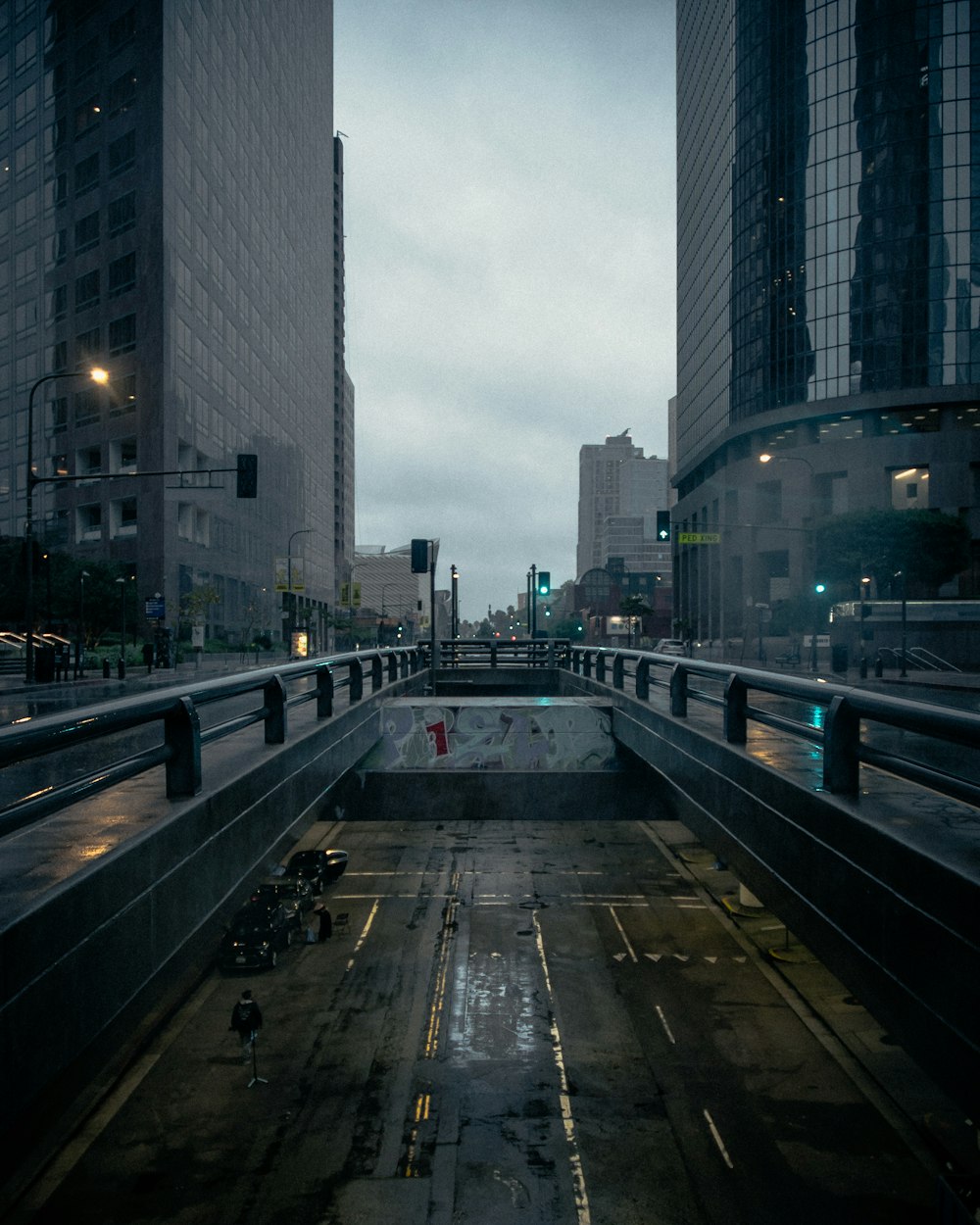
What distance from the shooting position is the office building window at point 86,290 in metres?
71.1

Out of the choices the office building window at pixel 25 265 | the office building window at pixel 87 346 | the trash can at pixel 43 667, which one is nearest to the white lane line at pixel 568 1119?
the trash can at pixel 43 667

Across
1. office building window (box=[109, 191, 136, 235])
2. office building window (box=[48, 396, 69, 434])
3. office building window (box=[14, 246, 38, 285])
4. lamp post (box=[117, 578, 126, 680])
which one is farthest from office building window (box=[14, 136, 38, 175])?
lamp post (box=[117, 578, 126, 680])

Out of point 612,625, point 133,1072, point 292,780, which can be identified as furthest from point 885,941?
point 612,625

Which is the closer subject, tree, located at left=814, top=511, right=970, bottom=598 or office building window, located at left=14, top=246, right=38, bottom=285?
tree, located at left=814, top=511, right=970, bottom=598

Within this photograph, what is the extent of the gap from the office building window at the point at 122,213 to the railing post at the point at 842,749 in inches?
2953

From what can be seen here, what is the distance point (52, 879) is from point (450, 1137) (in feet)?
34.4

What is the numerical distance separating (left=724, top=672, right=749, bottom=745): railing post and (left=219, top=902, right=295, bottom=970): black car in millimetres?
14653

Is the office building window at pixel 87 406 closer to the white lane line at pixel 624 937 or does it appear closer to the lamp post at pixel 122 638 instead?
the lamp post at pixel 122 638

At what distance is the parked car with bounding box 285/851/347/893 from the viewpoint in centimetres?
2475

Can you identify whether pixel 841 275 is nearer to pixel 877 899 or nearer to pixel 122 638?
pixel 122 638

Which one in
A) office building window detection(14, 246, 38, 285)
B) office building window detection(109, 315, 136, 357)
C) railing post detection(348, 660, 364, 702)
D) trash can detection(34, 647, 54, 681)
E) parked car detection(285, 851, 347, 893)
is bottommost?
parked car detection(285, 851, 347, 893)

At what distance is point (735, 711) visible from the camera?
8.70m

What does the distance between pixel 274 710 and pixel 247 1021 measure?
29.5ft

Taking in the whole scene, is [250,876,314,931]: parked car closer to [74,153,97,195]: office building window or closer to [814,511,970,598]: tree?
[814,511,970,598]: tree
